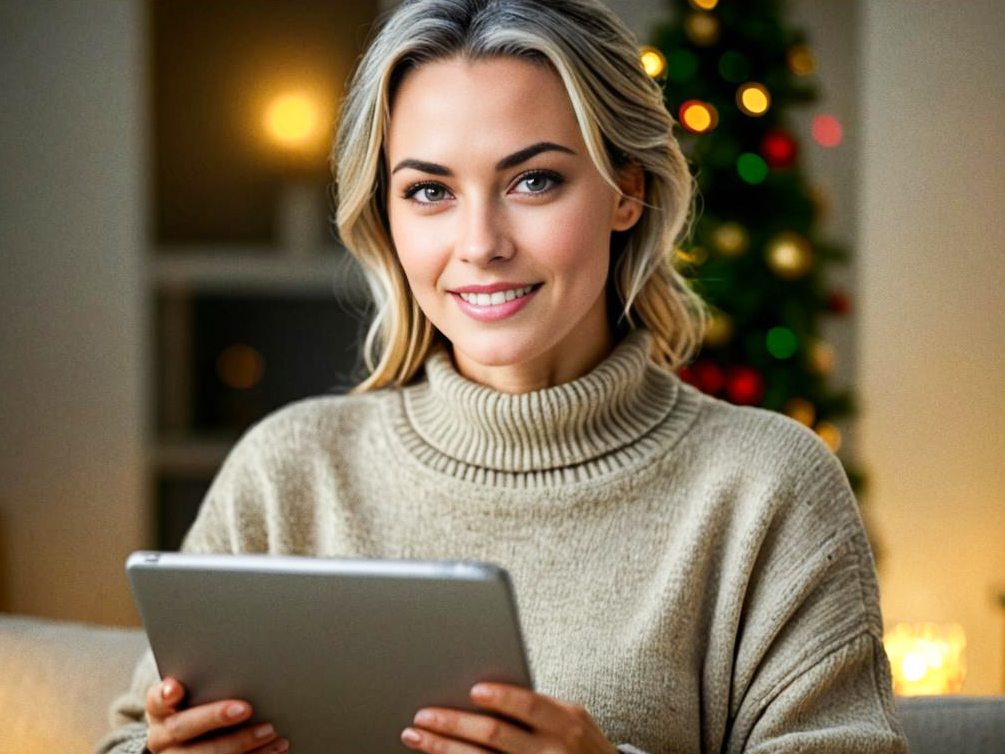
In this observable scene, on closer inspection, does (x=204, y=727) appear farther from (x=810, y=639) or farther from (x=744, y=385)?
(x=744, y=385)

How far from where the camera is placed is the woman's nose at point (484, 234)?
4.65 feet

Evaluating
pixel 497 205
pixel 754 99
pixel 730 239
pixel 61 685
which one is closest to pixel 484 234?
pixel 497 205

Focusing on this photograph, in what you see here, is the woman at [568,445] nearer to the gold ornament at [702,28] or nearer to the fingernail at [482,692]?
the fingernail at [482,692]

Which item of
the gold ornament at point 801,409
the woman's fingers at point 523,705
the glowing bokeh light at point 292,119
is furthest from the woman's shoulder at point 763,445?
the glowing bokeh light at point 292,119

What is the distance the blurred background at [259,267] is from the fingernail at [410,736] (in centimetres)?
262

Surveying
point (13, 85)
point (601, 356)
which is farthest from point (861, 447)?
point (13, 85)

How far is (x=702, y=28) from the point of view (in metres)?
3.44

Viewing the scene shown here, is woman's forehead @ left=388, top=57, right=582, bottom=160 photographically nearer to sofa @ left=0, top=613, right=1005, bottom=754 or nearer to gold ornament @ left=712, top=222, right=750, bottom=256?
sofa @ left=0, top=613, right=1005, bottom=754

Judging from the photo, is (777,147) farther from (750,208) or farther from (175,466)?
(175,466)

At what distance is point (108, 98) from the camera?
4012 millimetres

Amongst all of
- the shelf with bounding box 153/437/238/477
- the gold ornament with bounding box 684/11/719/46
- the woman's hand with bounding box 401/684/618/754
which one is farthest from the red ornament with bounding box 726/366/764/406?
the woman's hand with bounding box 401/684/618/754

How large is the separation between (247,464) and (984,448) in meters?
2.84

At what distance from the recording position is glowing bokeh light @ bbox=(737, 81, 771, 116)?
3.42 m

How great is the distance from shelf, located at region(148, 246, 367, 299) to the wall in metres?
0.12
